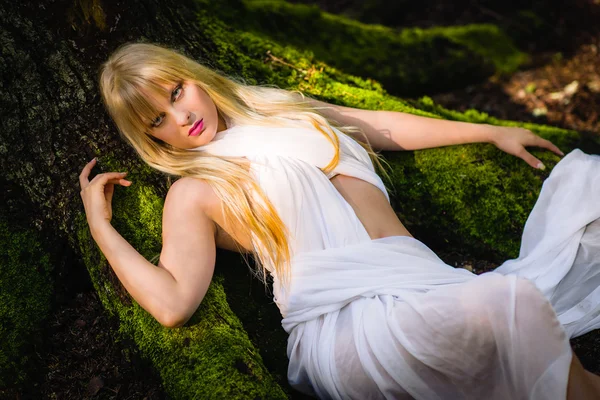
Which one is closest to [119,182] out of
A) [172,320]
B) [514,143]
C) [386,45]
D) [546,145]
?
[172,320]

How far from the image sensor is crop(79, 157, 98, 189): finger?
2904mm

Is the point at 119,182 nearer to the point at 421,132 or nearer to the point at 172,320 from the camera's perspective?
the point at 172,320

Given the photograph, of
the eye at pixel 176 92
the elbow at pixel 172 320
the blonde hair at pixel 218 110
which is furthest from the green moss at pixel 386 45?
the elbow at pixel 172 320

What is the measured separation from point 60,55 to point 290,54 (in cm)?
163

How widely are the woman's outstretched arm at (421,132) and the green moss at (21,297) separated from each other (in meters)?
1.77

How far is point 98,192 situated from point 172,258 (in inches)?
23.4

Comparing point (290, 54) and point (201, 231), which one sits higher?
point (290, 54)

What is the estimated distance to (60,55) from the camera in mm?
2992

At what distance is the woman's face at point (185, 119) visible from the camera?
2.80 metres

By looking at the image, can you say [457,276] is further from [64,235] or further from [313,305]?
[64,235]

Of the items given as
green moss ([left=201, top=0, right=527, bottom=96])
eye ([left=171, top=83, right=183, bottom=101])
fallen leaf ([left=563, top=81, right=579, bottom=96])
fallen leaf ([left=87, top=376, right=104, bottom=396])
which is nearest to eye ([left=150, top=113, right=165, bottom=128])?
eye ([left=171, top=83, right=183, bottom=101])

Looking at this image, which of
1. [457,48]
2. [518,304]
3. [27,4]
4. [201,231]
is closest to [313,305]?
[201,231]

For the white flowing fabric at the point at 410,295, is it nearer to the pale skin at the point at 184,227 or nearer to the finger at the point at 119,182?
the pale skin at the point at 184,227

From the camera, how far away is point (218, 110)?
3057mm
